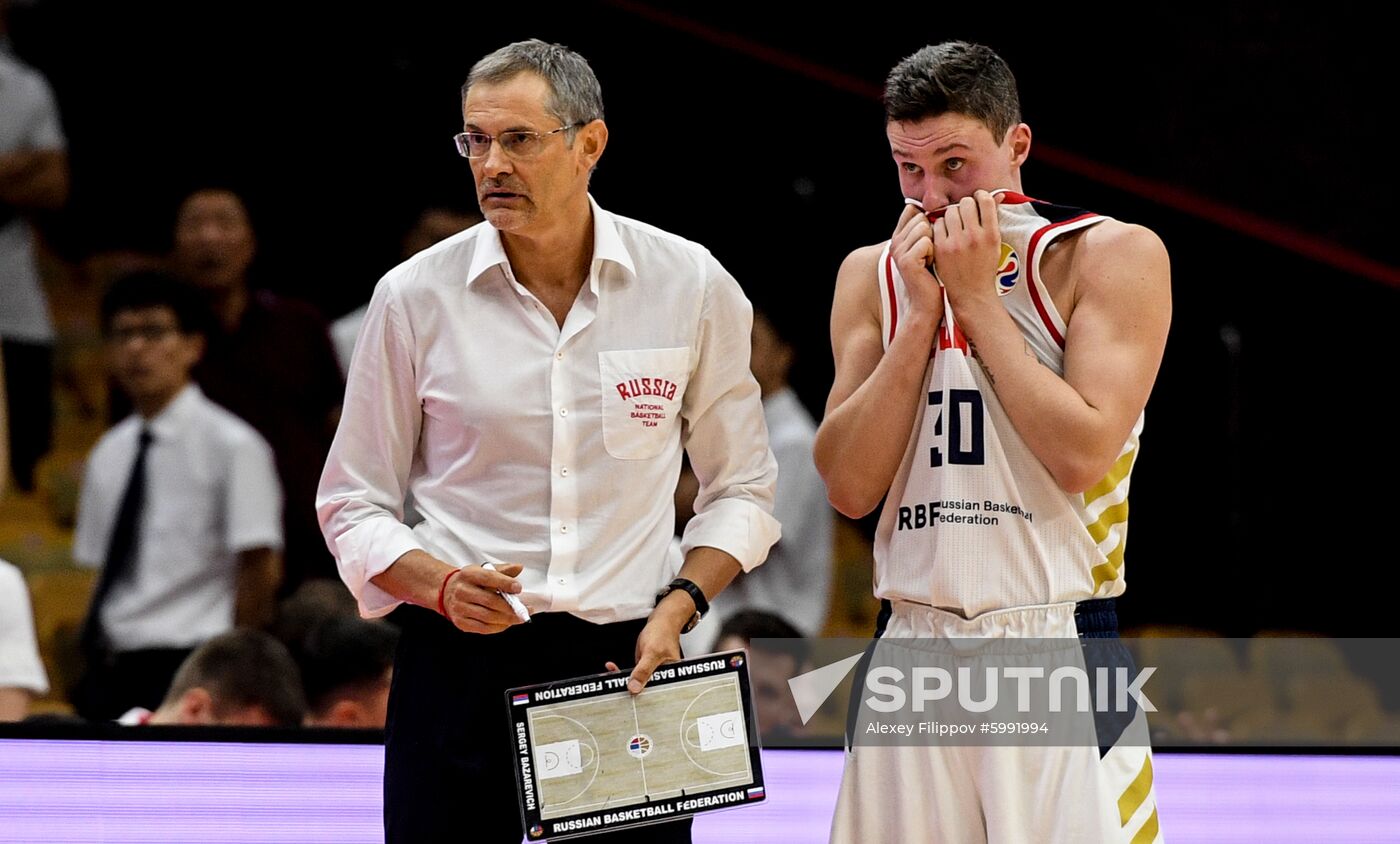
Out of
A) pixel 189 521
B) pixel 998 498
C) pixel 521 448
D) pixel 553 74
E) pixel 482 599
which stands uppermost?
pixel 553 74

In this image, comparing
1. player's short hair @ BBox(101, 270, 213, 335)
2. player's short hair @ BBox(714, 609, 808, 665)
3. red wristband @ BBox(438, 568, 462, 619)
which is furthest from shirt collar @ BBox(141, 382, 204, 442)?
red wristband @ BBox(438, 568, 462, 619)

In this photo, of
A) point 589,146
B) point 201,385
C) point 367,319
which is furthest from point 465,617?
point 201,385

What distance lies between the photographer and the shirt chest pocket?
9.62 feet

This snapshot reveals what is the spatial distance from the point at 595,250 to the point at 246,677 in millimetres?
1897

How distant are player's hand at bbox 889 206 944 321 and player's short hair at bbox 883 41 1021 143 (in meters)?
0.19

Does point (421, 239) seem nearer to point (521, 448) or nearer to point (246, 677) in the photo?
point (246, 677)

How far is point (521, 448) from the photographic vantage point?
2906mm

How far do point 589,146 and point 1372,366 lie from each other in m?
Result: 4.37

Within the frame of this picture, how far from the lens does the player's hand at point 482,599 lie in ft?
8.89

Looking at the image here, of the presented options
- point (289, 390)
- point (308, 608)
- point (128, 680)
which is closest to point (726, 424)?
point (308, 608)

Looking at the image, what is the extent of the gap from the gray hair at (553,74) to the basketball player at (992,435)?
515 mm

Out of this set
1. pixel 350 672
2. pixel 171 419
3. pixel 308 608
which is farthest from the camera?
pixel 171 419

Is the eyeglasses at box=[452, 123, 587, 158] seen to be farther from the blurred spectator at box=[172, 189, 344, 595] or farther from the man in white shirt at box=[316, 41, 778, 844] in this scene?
the blurred spectator at box=[172, 189, 344, 595]

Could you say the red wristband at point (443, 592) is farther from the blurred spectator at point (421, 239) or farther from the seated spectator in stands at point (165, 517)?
the blurred spectator at point (421, 239)
